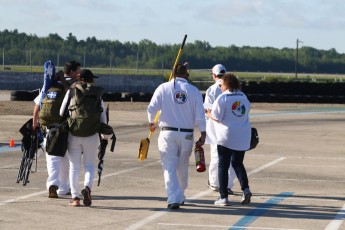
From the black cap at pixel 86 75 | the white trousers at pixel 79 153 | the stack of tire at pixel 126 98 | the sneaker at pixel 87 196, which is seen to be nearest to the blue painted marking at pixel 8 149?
the white trousers at pixel 79 153

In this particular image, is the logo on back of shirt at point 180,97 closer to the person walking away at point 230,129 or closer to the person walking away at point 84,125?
the person walking away at point 230,129

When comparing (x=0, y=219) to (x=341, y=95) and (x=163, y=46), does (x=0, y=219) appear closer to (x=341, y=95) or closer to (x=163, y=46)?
(x=341, y=95)

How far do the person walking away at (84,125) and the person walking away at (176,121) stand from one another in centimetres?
68

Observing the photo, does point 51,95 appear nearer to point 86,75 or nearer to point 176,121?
point 86,75

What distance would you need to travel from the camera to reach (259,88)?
52.6 m

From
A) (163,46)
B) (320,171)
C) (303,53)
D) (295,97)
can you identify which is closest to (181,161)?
(320,171)

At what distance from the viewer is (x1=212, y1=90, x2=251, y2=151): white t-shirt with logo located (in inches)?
521

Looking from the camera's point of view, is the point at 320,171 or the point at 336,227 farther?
the point at 320,171

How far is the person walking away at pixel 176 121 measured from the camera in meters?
12.9

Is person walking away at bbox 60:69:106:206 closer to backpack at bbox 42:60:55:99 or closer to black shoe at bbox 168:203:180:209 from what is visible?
backpack at bbox 42:60:55:99

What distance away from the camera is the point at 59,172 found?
1372 centimetres

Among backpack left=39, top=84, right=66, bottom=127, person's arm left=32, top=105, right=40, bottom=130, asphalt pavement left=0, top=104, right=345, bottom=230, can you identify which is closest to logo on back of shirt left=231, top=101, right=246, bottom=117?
asphalt pavement left=0, top=104, right=345, bottom=230

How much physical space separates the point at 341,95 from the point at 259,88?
4342mm

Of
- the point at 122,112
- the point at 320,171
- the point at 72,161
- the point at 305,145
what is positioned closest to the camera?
the point at 72,161
